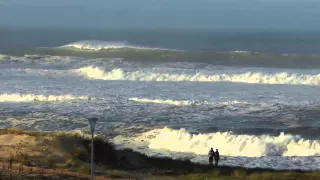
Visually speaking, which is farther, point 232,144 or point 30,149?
point 232,144

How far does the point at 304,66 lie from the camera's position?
54.8 m

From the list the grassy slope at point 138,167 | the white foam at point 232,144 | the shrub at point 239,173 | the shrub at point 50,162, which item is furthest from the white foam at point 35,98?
the shrub at point 239,173

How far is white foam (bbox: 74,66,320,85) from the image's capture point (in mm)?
43516

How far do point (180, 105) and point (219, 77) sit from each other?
15210 mm

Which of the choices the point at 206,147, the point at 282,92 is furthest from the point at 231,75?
the point at 206,147

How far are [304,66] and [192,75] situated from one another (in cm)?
1308

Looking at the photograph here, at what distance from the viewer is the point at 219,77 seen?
4494 centimetres

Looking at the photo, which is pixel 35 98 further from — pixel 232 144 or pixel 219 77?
pixel 219 77

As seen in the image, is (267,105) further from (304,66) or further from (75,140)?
(304,66)

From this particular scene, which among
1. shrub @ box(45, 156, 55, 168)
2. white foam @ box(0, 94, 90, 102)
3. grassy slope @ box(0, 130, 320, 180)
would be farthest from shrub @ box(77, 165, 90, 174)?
white foam @ box(0, 94, 90, 102)

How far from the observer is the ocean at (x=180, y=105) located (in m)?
21.7

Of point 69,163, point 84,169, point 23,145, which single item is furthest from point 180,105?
point 84,169

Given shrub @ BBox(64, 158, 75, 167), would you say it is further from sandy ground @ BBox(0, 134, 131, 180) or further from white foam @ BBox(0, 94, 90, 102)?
white foam @ BBox(0, 94, 90, 102)

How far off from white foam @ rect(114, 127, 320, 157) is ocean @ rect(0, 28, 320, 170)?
0.11ft
